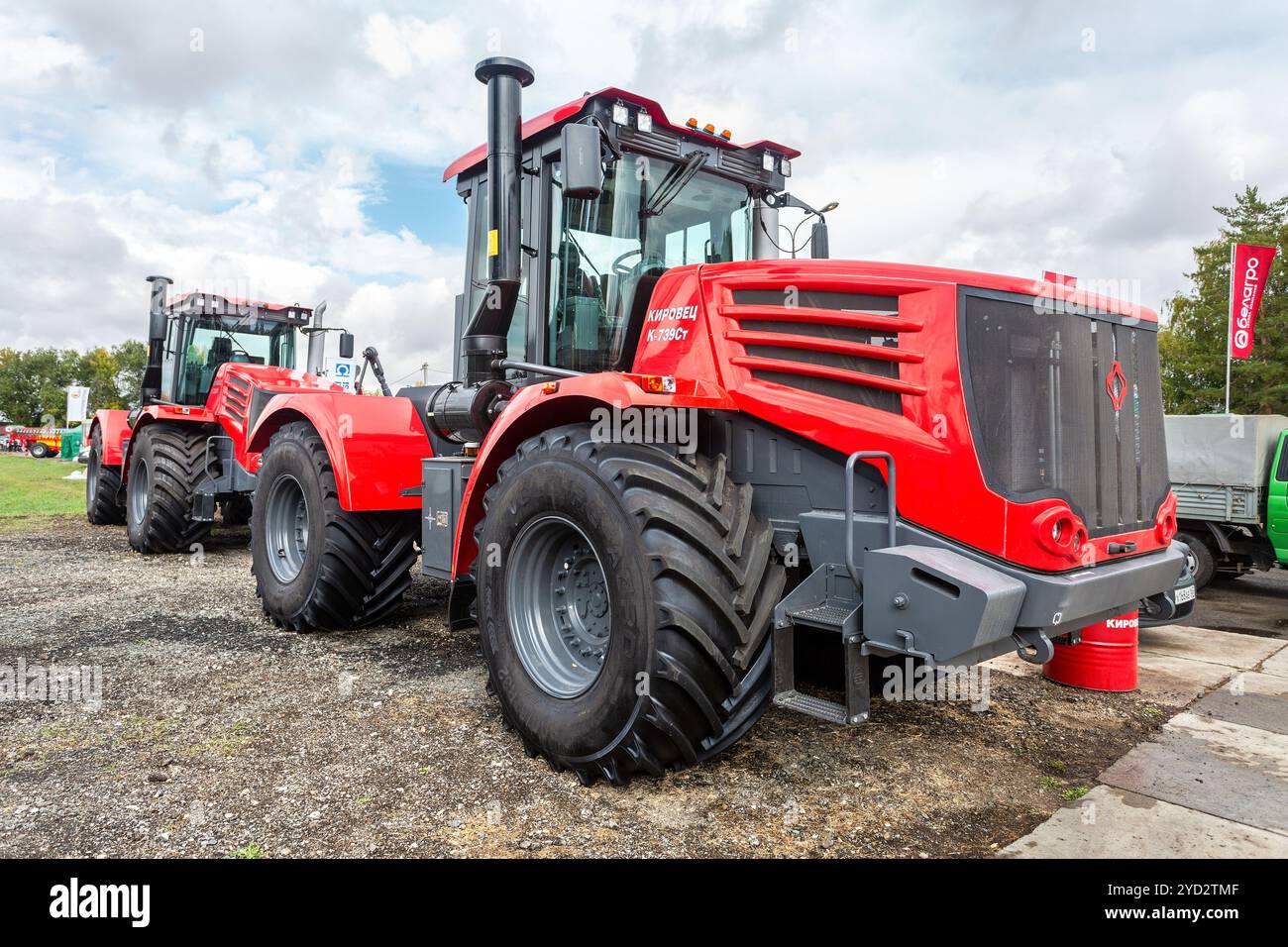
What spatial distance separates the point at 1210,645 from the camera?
6.43 metres

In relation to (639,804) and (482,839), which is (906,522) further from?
(482,839)

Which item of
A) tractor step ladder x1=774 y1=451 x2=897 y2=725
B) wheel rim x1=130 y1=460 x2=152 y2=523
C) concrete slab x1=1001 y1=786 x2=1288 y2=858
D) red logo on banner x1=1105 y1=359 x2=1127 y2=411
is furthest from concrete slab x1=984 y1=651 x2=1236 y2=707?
wheel rim x1=130 y1=460 x2=152 y2=523

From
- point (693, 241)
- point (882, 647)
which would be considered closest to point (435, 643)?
point (693, 241)

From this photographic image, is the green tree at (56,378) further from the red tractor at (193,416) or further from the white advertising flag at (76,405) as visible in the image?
the red tractor at (193,416)

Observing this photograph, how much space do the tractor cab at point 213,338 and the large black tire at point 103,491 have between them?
1.72 metres

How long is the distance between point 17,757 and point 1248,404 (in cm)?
3094

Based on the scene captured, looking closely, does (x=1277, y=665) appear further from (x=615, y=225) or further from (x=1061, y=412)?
(x=615, y=225)

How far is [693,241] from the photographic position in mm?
4309

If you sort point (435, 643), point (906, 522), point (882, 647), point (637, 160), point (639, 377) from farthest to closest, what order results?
point (435, 643) < point (637, 160) < point (639, 377) < point (906, 522) < point (882, 647)

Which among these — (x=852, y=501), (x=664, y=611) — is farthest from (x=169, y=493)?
(x=852, y=501)

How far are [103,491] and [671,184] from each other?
1106 cm

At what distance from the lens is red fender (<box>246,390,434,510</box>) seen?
534cm

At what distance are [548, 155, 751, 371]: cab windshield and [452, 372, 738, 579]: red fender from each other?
462 mm

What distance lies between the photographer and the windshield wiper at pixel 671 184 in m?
4.14
